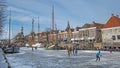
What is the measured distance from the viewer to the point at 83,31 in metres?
111

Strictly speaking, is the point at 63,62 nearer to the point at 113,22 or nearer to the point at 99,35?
the point at 113,22

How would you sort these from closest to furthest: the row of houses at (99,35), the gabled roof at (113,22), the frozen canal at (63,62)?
1. the frozen canal at (63,62)
2. the row of houses at (99,35)
3. the gabled roof at (113,22)

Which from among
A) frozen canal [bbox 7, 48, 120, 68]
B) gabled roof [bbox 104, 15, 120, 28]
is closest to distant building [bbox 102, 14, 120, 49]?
gabled roof [bbox 104, 15, 120, 28]

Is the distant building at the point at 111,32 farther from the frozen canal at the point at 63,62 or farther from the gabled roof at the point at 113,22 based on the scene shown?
the frozen canal at the point at 63,62

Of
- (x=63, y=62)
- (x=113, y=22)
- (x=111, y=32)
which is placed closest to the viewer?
(x=63, y=62)

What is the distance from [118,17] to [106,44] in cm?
1916

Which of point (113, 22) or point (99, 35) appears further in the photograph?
point (99, 35)

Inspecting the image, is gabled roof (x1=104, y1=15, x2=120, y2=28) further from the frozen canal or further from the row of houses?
the frozen canal

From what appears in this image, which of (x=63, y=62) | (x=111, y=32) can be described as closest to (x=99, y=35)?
(x=111, y=32)

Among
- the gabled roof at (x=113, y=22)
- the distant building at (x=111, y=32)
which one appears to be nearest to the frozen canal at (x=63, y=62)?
the distant building at (x=111, y=32)

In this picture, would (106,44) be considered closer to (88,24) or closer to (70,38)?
(88,24)

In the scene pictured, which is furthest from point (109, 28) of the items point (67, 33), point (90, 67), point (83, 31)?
point (90, 67)

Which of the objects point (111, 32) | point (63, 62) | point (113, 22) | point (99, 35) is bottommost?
point (63, 62)

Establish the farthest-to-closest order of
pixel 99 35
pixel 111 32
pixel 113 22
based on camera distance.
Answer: pixel 99 35, pixel 113 22, pixel 111 32
